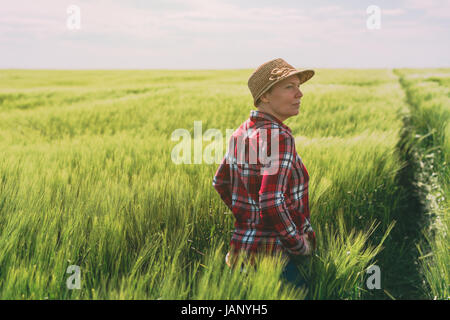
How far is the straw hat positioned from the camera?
125 centimetres

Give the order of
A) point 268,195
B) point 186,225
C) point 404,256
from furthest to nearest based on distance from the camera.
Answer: point 404,256, point 186,225, point 268,195

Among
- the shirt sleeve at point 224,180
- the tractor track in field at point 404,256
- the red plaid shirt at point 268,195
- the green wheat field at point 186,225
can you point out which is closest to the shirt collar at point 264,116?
the red plaid shirt at point 268,195

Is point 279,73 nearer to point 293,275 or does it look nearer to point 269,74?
point 269,74

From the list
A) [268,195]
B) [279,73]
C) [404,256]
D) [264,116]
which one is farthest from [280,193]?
[404,256]

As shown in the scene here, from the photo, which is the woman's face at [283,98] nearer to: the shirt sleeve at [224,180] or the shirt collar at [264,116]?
the shirt collar at [264,116]

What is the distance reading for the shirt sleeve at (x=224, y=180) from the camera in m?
1.48

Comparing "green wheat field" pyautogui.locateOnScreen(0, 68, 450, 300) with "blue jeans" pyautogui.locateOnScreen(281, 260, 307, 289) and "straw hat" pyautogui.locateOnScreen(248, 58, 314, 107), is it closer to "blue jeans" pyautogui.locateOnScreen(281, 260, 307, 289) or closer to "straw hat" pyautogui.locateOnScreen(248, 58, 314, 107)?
"blue jeans" pyautogui.locateOnScreen(281, 260, 307, 289)

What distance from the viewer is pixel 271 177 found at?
120cm

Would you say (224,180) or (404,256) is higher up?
(224,180)

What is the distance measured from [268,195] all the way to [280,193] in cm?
5

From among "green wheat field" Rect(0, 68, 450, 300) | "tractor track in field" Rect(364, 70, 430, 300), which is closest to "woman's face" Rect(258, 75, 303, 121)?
"green wheat field" Rect(0, 68, 450, 300)

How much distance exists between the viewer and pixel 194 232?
186 cm

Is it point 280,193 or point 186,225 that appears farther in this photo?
point 186,225
